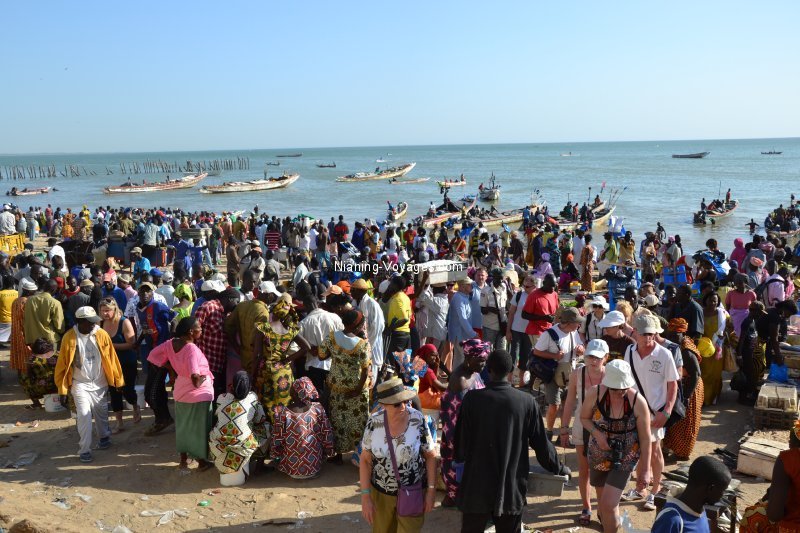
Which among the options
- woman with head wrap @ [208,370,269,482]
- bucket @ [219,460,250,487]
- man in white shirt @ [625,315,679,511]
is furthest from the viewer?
bucket @ [219,460,250,487]

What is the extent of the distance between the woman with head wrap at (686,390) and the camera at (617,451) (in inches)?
52.1

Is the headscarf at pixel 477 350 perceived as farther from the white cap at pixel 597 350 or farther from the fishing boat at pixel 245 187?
the fishing boat at pixel 245 187

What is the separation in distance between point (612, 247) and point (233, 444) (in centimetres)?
1101

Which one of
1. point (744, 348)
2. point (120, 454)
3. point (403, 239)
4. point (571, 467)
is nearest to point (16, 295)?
point (120, 454)

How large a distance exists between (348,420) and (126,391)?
269 centimetres

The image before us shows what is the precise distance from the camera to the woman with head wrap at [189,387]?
5.51 m

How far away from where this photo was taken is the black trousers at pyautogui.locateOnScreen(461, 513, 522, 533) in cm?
379

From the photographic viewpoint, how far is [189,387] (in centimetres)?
552

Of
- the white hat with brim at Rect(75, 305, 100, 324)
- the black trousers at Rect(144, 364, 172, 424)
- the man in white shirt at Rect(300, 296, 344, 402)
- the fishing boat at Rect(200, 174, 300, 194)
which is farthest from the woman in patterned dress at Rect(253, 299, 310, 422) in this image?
the fishing boat at Rect(200, 174, 300, 194)

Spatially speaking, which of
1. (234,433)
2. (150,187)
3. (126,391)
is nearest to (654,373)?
(234,433)

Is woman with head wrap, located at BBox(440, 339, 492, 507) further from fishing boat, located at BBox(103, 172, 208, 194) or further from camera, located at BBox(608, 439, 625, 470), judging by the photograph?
fishing boat, located at BBox(103, 172, 208, 194)

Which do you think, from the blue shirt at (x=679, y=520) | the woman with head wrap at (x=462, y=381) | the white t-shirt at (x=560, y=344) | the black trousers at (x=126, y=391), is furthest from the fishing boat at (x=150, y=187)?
the blue shirt at (x=679, y=520)

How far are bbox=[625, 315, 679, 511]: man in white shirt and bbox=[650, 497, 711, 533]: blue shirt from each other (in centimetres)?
Result: 163

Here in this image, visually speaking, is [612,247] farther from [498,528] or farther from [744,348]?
[498,528]
